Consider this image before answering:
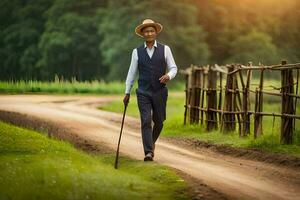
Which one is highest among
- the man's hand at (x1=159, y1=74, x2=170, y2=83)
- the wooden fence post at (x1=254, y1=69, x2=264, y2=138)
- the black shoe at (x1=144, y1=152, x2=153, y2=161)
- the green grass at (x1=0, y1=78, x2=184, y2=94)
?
the man's hand at (x1=159, y1=74, x2=170, y2=83)

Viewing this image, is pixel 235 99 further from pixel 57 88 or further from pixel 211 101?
pixel 57 88

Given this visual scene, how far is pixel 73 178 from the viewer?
825 centimetres

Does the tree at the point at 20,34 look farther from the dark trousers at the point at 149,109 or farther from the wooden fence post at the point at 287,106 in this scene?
the dark trousers at the point at 149,109

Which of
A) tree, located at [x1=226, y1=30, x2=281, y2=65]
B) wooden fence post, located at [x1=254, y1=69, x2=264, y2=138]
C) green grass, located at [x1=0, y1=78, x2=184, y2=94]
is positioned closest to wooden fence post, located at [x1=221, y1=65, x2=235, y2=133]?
wooden fence post, located at [x1=254, y1=69, x2=264, y2=138]

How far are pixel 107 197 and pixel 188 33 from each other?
4762 centimetres

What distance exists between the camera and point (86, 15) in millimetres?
60938

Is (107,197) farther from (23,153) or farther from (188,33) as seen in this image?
(188,33)

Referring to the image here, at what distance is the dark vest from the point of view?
10656 mm

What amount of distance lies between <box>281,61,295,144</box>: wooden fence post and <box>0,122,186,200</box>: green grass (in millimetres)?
3814

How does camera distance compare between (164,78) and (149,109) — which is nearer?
(164,78)

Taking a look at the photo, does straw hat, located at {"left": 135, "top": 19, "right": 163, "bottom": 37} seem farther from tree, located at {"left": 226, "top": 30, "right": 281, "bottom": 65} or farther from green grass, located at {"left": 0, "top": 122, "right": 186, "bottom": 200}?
tree, located at {"left": 226, "top": 30, "right": 281, "bottom": 65}

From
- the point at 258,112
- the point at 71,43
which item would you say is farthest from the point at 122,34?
the point at 258,112

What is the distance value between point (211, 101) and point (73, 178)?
9245 mm

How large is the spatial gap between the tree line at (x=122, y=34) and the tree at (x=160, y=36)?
0.07 m
